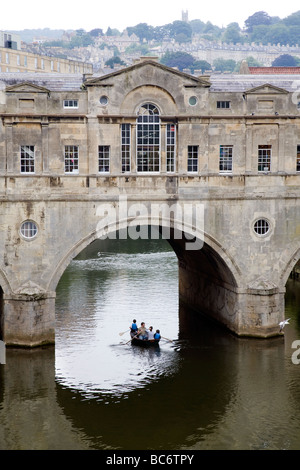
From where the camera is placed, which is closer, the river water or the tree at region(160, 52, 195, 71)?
the river water

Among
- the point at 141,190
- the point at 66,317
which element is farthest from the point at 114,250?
the point at 141,190

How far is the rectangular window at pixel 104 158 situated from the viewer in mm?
38938

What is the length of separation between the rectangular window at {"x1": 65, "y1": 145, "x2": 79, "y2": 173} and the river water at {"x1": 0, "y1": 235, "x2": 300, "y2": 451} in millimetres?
9922

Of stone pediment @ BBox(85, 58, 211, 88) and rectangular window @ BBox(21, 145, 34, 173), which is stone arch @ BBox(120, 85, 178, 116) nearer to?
stone pediment @ BBox(85, 58, 211, 88)

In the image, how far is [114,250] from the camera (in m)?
77.7

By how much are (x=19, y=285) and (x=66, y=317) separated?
8704 millimetres

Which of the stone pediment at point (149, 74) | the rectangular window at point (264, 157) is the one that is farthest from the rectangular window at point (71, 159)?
the rectangular window at point (264, 157)

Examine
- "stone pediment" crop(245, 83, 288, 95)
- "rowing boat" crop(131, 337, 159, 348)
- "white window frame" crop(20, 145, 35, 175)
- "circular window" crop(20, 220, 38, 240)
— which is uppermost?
"stone pediment" crop(245, 83, 288, 95)

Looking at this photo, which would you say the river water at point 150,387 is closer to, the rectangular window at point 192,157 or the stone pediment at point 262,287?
the stone pediment at point 262,287

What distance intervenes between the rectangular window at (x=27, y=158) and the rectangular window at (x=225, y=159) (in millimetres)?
10607

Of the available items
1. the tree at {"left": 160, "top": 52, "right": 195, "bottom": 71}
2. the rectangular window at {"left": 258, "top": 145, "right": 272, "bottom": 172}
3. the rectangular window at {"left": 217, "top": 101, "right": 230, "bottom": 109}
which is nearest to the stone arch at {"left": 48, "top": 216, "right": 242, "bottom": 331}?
the rectangular window at {"left": 258, "top": 145, "right": 272, "bottom": 172}

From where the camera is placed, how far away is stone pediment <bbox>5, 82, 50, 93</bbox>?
123ft

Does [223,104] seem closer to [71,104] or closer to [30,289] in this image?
[71,104]

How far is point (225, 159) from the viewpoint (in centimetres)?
4003
